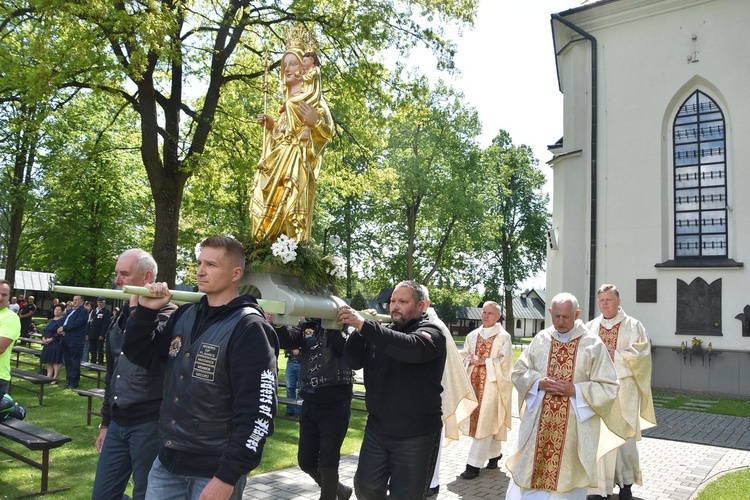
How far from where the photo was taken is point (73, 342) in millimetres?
13000

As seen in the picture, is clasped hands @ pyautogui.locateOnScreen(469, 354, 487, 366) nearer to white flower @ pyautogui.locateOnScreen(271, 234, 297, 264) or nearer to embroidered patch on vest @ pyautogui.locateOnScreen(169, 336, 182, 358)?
white flower @ pyautogui.locateOnScreen(271, 234, 297, 264)

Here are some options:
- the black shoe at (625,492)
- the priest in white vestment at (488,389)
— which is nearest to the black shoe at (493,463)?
the priest in white vestment at (488,389)

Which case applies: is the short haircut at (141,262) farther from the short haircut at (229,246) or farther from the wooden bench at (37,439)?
the wooden bench at (37,439)

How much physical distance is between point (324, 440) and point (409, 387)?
1558mm

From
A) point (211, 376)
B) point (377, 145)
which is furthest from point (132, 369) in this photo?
point (377, 145)

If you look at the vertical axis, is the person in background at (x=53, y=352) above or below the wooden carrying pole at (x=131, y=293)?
below

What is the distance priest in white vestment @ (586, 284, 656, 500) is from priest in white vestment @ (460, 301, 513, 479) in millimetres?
1345

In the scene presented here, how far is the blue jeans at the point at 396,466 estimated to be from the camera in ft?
14.2

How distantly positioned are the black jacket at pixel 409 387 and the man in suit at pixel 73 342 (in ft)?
34.4

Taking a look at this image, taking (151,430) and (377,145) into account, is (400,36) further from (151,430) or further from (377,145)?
(151,430)

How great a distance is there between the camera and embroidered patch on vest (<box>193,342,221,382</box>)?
2.97m

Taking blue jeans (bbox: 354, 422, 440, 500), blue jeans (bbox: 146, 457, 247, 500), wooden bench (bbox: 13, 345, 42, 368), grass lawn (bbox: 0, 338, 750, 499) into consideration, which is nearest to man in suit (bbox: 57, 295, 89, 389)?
grass lawn (bbox: 0, 338, 750, 499)

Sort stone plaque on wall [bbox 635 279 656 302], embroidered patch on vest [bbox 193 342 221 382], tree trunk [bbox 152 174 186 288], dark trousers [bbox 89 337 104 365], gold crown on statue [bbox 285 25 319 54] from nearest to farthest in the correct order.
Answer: embroidered patch on vest [bbox 193 342 221 382] < gold crown on statue [bbox 285 25 319 54] < tree trunk [bbox 152 174 186 288] < dark trousers [bbox 89 337 104 365] < stone plaque on wall [bbox 635 279 656 302]

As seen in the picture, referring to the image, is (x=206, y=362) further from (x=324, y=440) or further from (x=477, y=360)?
(x=477, y=360)
